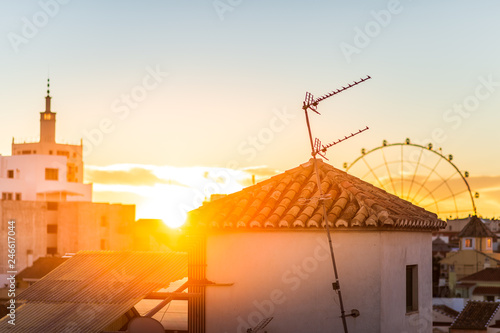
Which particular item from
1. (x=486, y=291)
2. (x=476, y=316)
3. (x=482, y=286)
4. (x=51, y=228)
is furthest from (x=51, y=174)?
(x=476, y=316)

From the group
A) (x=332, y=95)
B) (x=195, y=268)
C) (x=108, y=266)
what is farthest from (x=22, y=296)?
(x=332, y=95)

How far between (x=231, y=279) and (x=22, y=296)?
34.4ft

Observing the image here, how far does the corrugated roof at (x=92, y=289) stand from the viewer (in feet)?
68.4

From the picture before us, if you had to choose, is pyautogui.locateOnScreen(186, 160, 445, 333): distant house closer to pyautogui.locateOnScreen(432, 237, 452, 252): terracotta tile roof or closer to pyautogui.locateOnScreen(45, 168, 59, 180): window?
pyautogui.locateOnScreen(45, 168, 59, 180): window

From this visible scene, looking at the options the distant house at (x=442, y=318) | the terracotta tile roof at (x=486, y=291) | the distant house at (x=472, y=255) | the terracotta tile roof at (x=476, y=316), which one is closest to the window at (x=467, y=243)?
the distant house at (x=472, y=255)

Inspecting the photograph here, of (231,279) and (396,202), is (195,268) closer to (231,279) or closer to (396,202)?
(231,279)

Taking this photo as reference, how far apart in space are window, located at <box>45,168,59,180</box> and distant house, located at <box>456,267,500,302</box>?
192 ft

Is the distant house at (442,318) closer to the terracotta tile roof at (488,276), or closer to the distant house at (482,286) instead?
the distant house at (482,286)

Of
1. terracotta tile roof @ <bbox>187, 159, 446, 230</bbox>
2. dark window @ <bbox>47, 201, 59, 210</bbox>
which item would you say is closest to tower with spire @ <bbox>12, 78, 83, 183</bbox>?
dark window @ <bbox>47, 201, 59, 210</bbox>

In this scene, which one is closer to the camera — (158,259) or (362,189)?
(362,189)

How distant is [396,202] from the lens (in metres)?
17.5

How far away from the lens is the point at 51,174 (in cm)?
11450

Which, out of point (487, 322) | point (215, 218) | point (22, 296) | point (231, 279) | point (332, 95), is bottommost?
point (487, 322)

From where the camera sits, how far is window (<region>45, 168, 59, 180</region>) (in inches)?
4488
